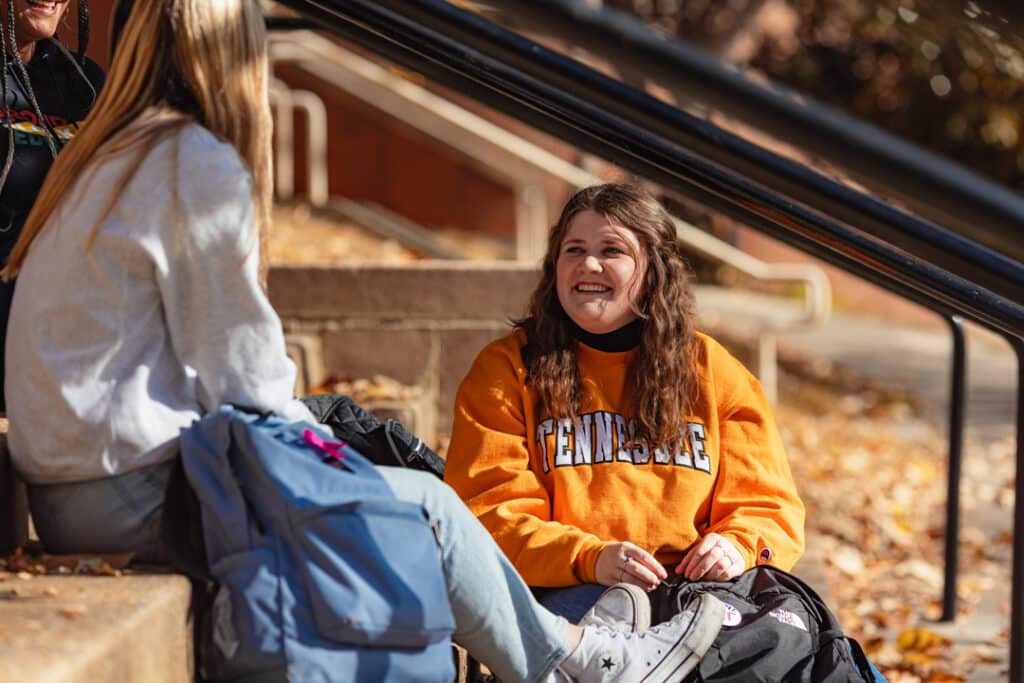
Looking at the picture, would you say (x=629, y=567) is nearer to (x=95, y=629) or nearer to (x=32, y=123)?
(x=95, y=629)

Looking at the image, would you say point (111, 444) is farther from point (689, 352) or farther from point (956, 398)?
point (956, 398)

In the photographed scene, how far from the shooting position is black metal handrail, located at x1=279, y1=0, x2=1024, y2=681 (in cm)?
198

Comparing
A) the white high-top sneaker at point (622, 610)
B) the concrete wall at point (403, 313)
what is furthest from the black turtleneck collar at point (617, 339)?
the concrete wall at point (403, 313)

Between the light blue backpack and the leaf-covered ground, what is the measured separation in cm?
250

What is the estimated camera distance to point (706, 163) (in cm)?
307

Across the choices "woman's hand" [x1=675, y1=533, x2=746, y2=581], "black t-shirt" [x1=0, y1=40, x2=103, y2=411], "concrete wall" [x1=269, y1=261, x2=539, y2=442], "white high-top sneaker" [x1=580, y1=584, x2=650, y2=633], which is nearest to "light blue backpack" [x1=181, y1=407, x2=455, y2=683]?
"white high-top sneaker" [x1=580, y1=584, x2=650, y2=633]

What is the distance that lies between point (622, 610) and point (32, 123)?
173 cm

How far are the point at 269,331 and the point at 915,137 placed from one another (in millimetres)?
13100

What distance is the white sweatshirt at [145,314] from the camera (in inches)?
89.1

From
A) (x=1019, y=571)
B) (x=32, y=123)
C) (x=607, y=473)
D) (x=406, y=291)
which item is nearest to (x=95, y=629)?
(x=607, y=473)

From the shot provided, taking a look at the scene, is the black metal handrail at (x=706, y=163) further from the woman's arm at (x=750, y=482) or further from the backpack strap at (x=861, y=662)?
the backpack strap at (x=861, y=662)

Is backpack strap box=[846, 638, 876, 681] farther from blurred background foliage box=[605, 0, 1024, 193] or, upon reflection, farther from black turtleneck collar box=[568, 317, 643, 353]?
blurred background foliage box=[605, 0, 1024, 193]

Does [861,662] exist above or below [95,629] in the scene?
below

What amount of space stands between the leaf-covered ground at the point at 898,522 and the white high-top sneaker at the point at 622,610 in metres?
1.81
